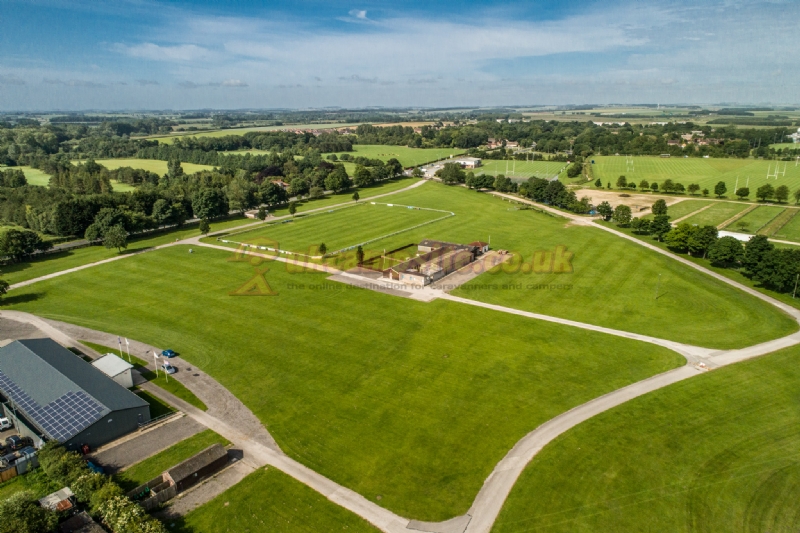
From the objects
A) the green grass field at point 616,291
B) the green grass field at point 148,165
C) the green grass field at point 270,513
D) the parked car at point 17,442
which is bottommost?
the green grass field at point 270,513

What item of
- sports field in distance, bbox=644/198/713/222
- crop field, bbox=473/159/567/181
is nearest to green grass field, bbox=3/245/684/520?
sports field in distance, bbox=644/198/713/222

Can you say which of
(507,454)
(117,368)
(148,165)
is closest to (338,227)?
(117,368)

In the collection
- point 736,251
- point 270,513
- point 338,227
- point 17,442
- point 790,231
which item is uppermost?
point 338,227

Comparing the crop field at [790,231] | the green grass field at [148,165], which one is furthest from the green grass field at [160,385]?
the green grass field at [148,165]

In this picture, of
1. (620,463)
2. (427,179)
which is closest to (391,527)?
(620,463)

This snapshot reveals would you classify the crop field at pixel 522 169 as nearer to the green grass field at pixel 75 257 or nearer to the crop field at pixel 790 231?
the crop field at pixel 790 231

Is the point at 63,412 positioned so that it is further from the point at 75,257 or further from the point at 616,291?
the point at 616,291
